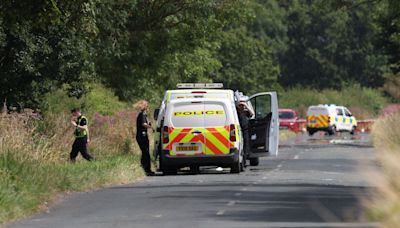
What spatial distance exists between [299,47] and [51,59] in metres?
90.0

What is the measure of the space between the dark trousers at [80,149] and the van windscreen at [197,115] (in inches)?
85.1

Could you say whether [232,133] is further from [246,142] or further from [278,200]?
[278,200]

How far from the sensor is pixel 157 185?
86.6ft

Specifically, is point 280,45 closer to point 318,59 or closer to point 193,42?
point 318,59

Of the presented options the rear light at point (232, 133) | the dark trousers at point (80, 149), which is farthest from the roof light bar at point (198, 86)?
the dark trousers at point (80, 149)

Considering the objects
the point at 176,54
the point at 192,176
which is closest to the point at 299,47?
→ the point at 176,54

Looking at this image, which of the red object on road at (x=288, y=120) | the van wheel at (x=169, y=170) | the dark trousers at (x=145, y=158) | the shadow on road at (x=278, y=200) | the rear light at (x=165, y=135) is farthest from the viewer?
the red object on road at (x=288, y=120)

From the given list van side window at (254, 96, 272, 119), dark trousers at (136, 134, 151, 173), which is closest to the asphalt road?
dark trousers at (136, 134, 151, 173)

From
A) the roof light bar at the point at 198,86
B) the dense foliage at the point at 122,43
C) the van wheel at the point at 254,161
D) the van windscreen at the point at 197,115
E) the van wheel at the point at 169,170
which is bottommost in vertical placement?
the van wheel at the point at 169,170

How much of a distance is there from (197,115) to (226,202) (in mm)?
10214

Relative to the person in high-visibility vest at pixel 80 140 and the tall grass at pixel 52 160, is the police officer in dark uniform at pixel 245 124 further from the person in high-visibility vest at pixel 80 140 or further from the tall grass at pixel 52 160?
the person in high-visibility vest at pixel 80 140

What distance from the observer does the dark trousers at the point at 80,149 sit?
30844 millimetres

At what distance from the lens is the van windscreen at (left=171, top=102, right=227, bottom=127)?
3094cm

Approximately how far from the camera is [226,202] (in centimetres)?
2083
